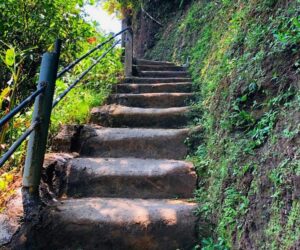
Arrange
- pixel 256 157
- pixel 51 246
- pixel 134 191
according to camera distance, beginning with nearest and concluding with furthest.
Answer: pixel 256 157
pixel 51 246
pixel 134 191

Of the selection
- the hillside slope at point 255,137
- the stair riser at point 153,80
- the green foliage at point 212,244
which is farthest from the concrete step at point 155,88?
the green foliage at point 212,244

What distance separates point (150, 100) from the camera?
4.50 metres

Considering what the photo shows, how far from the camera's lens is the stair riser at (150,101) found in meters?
4.44

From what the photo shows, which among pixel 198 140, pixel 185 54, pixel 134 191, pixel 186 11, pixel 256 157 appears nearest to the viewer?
pixel 256 157

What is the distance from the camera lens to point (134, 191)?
9.37 ft

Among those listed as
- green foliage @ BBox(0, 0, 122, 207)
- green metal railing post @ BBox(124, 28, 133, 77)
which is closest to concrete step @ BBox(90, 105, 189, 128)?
green foliage @ BBox(0, 0, 122, 207)

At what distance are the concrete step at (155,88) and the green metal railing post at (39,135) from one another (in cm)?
251

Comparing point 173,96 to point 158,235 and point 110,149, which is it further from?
point 158,235

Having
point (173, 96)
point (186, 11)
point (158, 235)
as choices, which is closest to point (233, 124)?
point (158, 235)

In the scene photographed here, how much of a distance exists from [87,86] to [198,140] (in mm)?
2008

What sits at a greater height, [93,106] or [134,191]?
[93,106]

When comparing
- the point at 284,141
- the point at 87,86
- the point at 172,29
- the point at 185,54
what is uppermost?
the point at 172,29

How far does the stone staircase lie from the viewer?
2.31 meters

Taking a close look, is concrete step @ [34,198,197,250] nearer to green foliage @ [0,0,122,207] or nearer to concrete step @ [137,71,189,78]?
green foliage @ [0,0,122,207]
